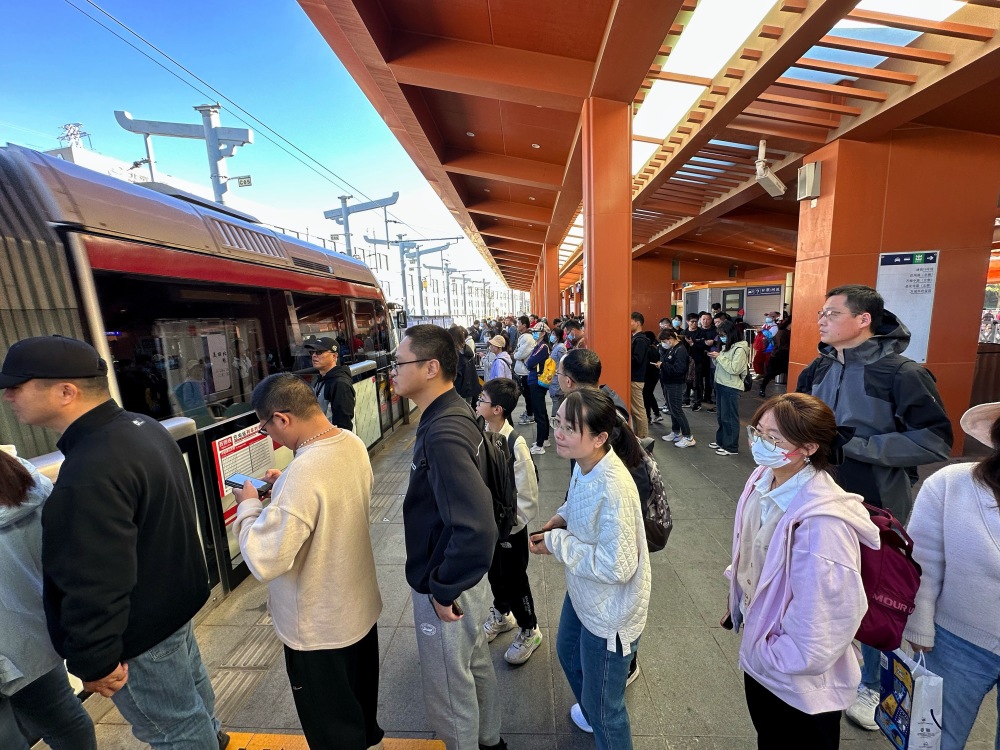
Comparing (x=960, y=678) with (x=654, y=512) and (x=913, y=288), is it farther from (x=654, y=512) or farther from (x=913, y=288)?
(x=913, y=288)

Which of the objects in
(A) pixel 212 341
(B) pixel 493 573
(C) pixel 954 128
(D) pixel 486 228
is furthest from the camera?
(D) pixel 486 228

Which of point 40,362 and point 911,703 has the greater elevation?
point 40,362

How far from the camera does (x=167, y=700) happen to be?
5.77 ft

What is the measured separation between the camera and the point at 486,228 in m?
14.5

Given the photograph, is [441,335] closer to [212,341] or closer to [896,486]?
[896,486]

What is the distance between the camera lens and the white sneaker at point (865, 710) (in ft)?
6.80

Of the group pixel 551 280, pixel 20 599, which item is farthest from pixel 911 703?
pixel 551 280

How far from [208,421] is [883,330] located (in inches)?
177

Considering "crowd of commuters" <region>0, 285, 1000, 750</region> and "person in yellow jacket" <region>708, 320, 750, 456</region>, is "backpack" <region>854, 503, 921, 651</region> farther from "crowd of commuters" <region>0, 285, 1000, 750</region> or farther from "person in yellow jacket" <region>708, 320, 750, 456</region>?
"person in yellow jacket" <region>708, 320, 750, 456</region>

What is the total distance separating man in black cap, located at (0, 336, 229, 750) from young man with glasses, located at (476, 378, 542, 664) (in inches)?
56.5

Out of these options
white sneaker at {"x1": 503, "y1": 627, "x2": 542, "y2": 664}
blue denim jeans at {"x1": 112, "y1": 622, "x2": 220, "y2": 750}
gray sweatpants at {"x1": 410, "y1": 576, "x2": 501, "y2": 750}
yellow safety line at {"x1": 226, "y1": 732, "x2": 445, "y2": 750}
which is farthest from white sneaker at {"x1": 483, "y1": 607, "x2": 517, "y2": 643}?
blue denim jeans at {"x1": 112, "y1": 622, "x2": 220, "y2": 750}

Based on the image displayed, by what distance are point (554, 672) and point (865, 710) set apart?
5.03 ft

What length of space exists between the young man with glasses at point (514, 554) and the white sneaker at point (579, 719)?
1.39 feet

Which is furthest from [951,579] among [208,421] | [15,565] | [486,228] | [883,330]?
[486,228]
